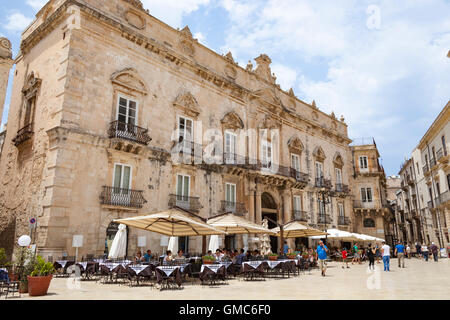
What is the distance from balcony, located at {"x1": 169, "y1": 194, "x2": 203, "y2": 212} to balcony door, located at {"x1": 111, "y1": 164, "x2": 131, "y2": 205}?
252 cm

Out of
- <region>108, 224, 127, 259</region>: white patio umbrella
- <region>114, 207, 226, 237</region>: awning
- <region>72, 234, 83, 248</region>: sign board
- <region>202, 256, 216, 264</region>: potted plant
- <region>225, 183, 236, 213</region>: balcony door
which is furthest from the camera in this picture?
<region>225, 183, 236, 213</region>: balcony door

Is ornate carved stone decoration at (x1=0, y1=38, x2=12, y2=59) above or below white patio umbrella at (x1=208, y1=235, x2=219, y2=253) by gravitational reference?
above

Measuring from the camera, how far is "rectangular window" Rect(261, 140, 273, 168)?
2411cm

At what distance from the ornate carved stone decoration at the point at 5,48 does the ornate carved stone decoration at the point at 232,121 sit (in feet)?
38.7

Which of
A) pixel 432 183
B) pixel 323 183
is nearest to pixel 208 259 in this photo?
pixel 323 183

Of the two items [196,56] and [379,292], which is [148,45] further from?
[379,292]

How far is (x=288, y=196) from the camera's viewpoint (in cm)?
2545

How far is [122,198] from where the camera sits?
15320 mm

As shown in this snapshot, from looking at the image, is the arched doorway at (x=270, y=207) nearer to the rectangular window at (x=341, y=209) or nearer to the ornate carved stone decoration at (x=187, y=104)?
the ornate carved stone decoration at (x=187, y=104)

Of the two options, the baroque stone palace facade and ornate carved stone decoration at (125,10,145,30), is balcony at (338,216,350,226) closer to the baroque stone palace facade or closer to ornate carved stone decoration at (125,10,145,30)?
the baroque stone palace facade

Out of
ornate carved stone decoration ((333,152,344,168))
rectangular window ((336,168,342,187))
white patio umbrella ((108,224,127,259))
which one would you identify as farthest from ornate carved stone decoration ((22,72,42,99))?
rectangular window ((336,168,342,187))

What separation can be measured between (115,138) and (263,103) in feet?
43.1

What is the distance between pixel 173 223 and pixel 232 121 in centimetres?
1202

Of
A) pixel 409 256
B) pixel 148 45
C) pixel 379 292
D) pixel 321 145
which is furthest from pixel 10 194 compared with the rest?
pixel 409 256
